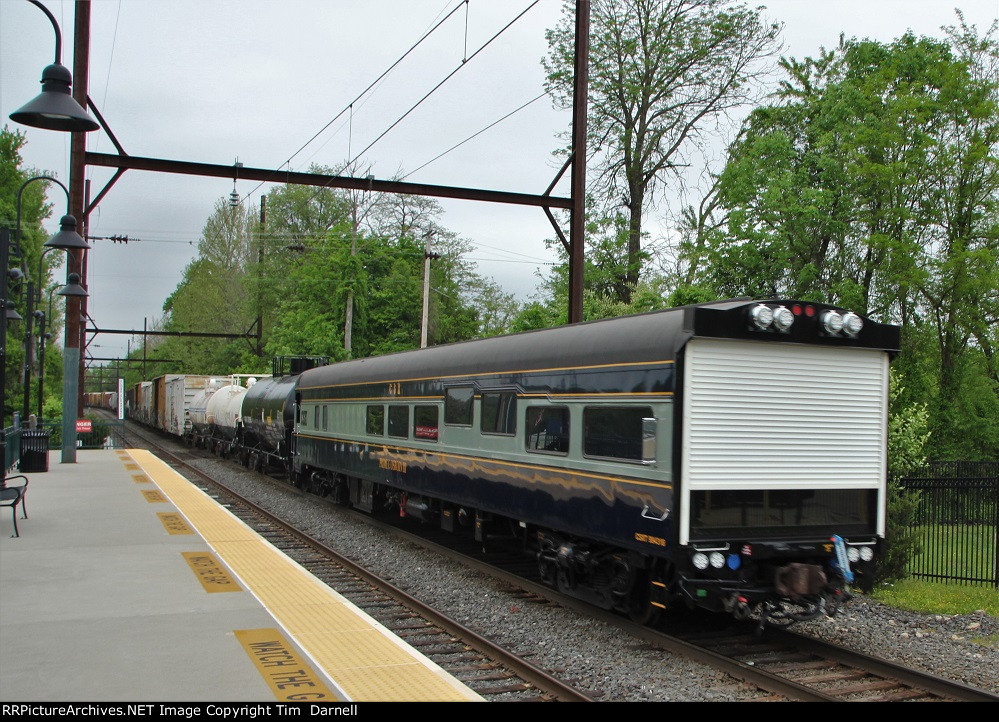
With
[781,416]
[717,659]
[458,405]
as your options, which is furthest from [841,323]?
[458,405]

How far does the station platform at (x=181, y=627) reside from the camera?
19.4 feet

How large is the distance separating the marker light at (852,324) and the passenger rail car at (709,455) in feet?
0.07

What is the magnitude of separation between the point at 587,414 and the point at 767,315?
2.09 meters

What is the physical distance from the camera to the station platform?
591 centimetres

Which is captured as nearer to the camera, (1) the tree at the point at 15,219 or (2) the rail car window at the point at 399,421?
(2) the rail car window at the point at 399,421

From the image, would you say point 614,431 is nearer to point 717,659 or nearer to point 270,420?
point 717,659

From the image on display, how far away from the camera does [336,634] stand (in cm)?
748

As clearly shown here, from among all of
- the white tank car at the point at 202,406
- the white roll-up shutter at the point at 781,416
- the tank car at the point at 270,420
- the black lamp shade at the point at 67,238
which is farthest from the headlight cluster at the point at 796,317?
the white tank car at the point at 202,406

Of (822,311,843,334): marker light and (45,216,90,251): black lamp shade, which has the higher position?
(45,216,90,251): black lamp shade

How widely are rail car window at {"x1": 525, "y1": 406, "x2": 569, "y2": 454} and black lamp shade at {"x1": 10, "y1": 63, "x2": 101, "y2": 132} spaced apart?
5.56 meters

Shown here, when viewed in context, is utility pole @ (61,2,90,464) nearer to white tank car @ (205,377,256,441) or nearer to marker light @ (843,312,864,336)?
white tank car @ (205,377,256,441)

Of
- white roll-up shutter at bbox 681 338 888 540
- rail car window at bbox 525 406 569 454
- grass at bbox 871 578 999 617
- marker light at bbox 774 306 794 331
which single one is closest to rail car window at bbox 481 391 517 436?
rail car window at bbox 525 406 569 454

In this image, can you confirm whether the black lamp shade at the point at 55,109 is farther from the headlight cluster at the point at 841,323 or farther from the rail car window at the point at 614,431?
the headlight cluster at the point at 841,323

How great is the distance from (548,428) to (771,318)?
290 cm
